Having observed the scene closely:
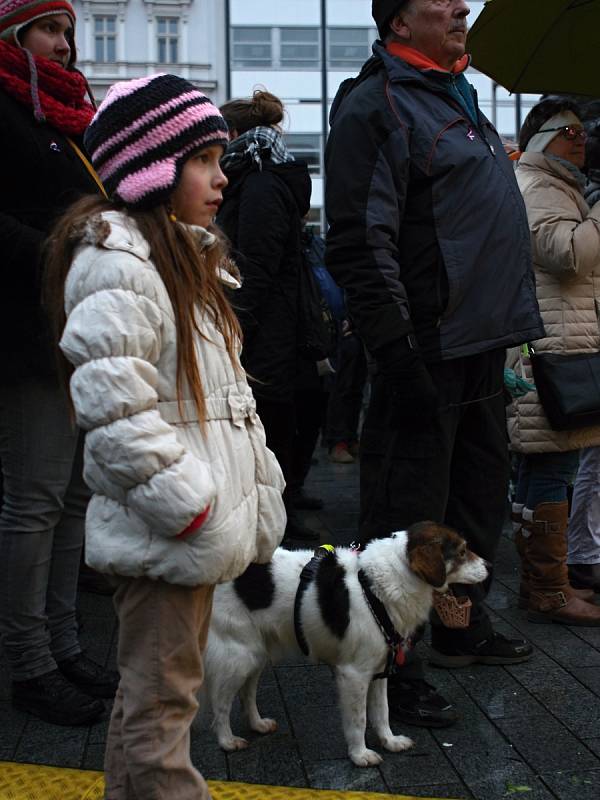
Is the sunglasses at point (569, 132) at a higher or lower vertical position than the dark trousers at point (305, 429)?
higher

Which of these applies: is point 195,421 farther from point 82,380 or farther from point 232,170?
point 232,170

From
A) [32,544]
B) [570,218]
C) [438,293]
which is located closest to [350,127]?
[438,293]

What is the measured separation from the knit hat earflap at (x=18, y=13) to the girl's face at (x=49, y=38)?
2cm

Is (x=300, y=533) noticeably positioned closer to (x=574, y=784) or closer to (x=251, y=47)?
(x=574, y=784)

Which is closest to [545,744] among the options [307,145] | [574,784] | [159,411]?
[574,784]

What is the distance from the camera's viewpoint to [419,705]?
354 cm

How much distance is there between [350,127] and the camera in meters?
3.56

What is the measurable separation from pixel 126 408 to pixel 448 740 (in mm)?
1841

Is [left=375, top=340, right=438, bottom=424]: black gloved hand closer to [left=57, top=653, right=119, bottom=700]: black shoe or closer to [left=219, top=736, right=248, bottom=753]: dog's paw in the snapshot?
[left=219, top=736, right=248, bottom=753]: dog's paw

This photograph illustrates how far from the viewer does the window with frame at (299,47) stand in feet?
117

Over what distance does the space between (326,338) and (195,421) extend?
11.2ft

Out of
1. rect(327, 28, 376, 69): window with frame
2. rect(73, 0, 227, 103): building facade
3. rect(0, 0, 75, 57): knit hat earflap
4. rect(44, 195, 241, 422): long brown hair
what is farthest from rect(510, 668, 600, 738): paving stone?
rect(73, 0, 227, 103): building facade

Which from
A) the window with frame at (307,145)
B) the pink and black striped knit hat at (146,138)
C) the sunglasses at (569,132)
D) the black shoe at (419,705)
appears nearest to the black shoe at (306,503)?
the sunglasses at (569,132)

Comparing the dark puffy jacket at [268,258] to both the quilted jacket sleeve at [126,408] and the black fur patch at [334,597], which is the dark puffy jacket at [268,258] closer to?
the black fur patch at [334,597]
